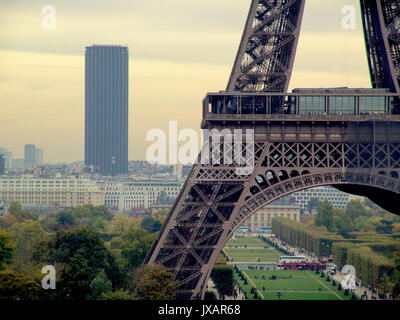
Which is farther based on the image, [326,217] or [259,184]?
[326,217]

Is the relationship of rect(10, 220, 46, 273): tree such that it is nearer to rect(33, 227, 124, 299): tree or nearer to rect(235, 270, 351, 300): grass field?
rect(33, 227, 124, 299): tree

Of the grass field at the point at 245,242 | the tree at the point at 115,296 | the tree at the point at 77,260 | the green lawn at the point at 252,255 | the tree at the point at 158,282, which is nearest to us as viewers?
the tree at the point at 158,282

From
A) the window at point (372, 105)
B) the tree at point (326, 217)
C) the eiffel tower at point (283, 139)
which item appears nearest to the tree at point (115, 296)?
the eiffel tower at point (283, 139)

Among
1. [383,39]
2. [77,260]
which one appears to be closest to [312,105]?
[383,39]

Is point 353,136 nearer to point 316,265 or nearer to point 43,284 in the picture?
point 43,284

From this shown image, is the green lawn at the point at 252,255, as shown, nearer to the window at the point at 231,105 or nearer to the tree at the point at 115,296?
the tree at the point at 115,296

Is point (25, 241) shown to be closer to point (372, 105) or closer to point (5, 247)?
point (5, 247)

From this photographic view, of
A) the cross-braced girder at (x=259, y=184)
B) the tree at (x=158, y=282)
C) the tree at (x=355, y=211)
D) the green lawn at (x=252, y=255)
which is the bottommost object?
the green lawn at (x=252, y=255)

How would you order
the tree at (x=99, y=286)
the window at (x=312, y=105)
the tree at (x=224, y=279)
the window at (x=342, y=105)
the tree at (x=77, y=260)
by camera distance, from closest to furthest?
1. the window at (x=342, y=105)
2. the window at (x=312, y=105)
3. the tree at (x=99, y=286)
4. the tree at (x=77, y=260)
5. the tree at (x=224, y=279)
